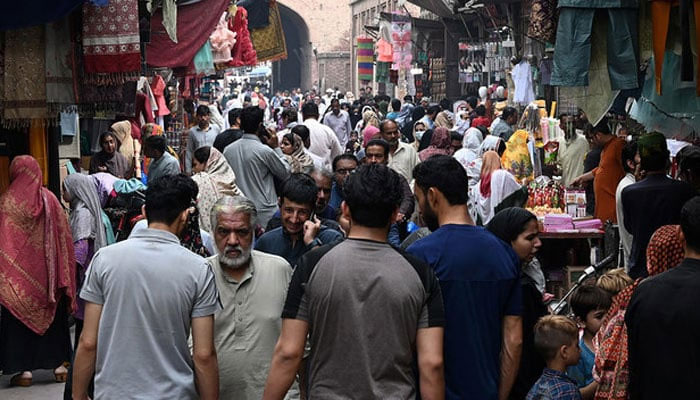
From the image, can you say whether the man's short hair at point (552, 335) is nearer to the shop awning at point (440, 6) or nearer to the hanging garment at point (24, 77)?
the hanging garment at point (24, 77)

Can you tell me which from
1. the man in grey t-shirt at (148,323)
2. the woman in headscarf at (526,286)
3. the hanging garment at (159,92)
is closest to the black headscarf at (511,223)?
the woman in headscarf at (526,286)

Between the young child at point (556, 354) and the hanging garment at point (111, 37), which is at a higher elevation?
the hanging garment at point (111, 37)

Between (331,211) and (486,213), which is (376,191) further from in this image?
(486,213)

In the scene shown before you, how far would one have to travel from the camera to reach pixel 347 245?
12.4 ft

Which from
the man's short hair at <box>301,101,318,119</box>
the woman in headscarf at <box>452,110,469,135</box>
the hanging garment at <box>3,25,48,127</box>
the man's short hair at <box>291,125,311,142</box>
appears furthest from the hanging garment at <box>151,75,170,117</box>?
the hanging garment at <box>3,25,48,127</box>

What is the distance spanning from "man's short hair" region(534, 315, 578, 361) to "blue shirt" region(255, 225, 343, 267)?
1063 mm

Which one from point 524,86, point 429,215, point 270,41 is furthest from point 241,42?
point 429,215

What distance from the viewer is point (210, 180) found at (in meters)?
8.03

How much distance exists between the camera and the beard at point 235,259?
4.39 m

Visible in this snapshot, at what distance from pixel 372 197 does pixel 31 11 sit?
13.5ft

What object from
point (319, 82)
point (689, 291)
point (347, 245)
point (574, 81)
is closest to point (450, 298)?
point (347, 245)

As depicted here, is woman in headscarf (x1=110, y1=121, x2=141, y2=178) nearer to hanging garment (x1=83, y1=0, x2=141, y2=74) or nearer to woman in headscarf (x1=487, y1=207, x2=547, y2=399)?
hanging garment (x1=83, y1=0, x2=141, y2=74)

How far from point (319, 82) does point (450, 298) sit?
48.0 m

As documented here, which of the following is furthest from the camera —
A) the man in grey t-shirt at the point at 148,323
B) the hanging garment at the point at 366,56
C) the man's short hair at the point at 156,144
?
the hanging garment at the point at 366,56
